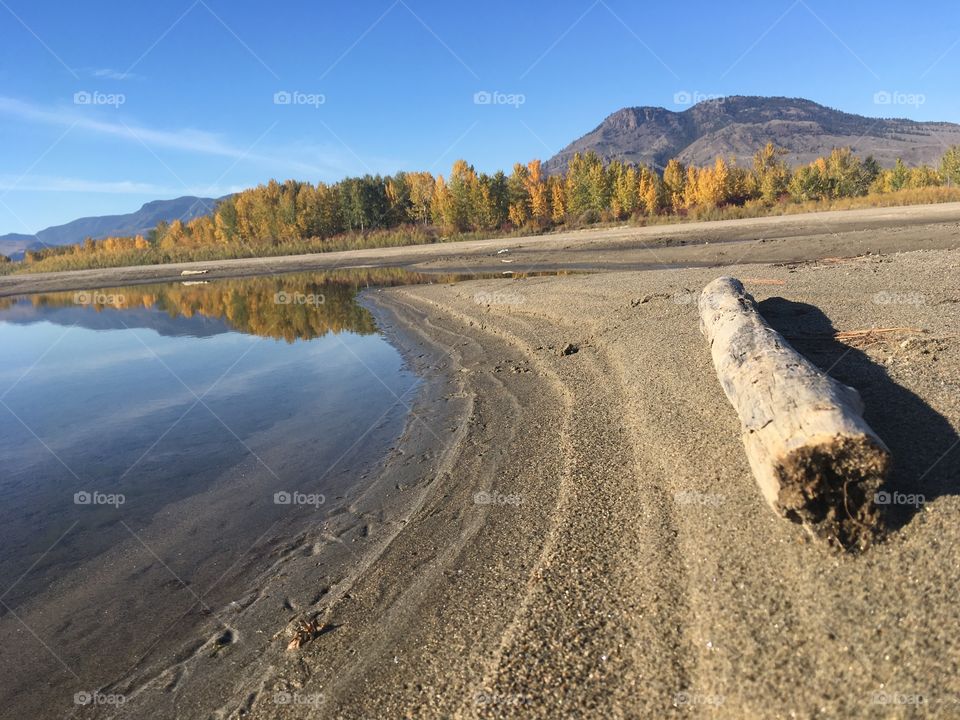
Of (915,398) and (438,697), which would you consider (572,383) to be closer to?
(915,398)

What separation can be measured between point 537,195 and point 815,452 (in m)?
77.3

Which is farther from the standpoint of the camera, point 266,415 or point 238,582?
point 266,415

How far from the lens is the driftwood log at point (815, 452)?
4.23m

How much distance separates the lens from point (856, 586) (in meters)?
3.89

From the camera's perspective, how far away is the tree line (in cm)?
7088

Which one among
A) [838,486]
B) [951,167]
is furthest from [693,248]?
[951,167]

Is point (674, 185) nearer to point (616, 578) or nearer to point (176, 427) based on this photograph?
point (176, 427)

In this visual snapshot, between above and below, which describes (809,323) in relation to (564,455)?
above

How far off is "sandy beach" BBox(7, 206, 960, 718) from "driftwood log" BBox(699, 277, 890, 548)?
0.23 metres

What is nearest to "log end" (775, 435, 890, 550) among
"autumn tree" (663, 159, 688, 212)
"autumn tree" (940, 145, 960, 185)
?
"autumn tree" (663, 159, 688, 212)

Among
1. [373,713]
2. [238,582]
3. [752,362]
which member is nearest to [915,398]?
[752,362]

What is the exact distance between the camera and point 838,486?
4363mm

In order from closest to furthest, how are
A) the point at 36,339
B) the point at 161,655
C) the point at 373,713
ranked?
the point at 373,713 → the point at 161,655 → the point at 36,339

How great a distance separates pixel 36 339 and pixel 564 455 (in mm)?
27076
